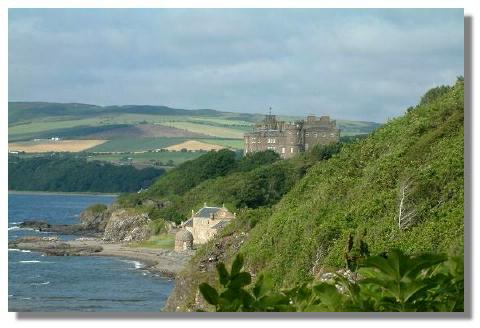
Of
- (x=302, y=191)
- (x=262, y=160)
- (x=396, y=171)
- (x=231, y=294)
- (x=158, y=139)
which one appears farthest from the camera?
(x=262, y=160)

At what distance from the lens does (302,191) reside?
94.3ft

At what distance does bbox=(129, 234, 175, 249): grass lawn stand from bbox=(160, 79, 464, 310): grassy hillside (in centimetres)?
4318

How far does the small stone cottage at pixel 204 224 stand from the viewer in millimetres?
63750

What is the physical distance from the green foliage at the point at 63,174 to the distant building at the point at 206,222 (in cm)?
534

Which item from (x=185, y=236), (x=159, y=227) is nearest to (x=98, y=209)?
(x=159, y=227)

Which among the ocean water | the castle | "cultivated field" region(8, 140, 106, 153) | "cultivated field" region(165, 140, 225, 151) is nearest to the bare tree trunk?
"cultivated field" region(8, 140, 106, 153)

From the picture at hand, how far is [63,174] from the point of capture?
29219mm

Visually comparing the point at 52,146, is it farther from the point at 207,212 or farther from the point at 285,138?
the point at 285,138

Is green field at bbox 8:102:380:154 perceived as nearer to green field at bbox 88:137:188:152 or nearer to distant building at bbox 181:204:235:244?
green field at bbox 88:137:188:152

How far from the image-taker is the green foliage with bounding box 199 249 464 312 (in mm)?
6621

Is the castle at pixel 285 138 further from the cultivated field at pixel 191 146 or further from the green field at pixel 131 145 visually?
the green field at pixel 131 145
